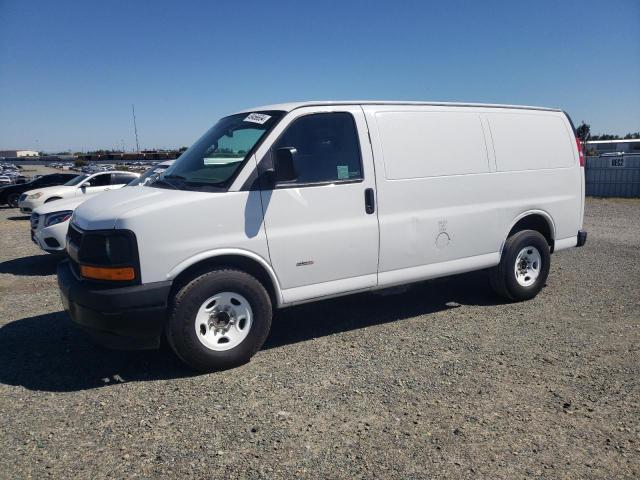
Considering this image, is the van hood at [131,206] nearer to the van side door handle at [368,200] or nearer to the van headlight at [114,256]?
the van headlight at [114,256]

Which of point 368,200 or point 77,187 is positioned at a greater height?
point 77,187

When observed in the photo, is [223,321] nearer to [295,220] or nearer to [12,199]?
[295,220]

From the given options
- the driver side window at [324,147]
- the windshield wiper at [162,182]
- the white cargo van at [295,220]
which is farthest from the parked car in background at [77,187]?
the driver side window at [324,147]

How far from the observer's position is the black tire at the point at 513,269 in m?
5.81

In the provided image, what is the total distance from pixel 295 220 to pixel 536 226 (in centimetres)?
343

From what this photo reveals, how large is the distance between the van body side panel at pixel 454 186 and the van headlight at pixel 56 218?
18.7ft

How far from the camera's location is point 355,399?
3715 mm

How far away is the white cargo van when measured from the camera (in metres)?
3.91

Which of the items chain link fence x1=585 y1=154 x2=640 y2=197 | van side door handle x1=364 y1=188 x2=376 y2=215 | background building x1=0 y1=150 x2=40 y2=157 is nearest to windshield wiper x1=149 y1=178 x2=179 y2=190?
van side door handle x1=364 y1=188 x2=376 y2=215

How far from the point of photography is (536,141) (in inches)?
235

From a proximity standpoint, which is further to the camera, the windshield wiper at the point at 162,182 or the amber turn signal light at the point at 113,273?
the windshield wiper at the point at 162,182

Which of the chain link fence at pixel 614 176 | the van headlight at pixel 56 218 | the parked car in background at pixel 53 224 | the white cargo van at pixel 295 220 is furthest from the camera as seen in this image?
the chain link fence at pixel 614 176

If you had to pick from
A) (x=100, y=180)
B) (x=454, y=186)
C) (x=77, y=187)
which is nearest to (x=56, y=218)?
(x=100, y=180)

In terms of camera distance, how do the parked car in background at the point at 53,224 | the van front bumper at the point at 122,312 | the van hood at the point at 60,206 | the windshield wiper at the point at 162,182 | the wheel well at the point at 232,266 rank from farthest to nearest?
the van hood at the point at 60,206 → the parked car in background at the point at 53,224 → the windshield wiper at the point at 162,182 → the wheel well at the point at 232,266 → the van front bumper at the point at 122,312
